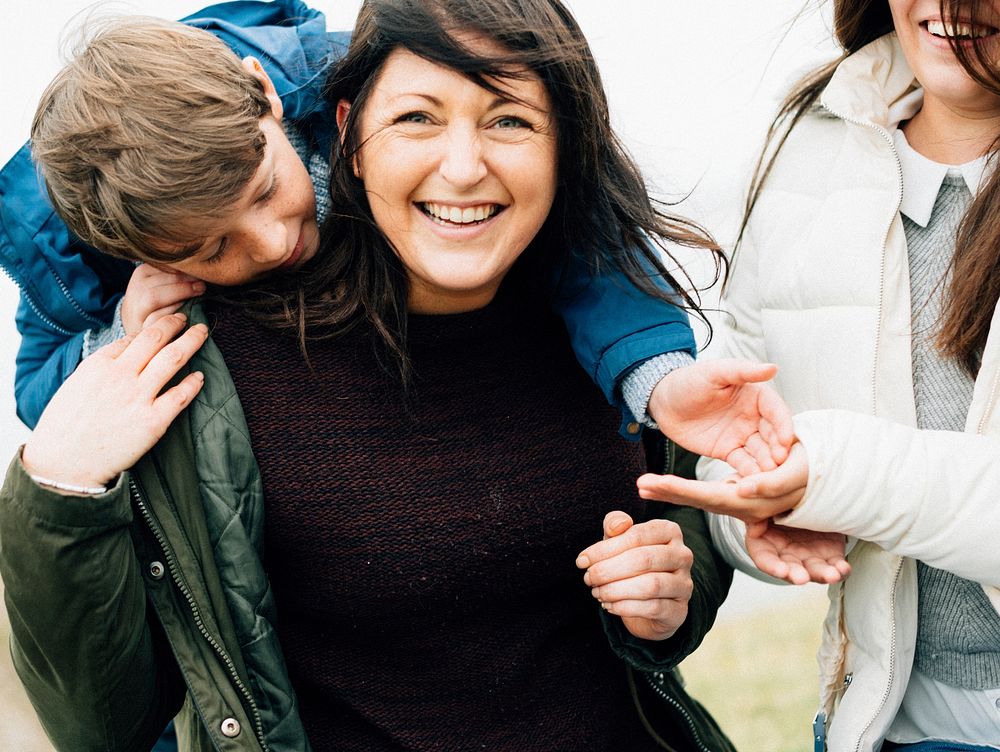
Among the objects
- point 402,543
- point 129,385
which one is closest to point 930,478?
point 402,543

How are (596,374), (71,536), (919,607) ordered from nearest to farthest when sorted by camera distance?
1. (71,536)
2. (919,607)
3. (596,374)

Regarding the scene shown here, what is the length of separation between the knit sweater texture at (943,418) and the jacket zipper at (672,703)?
0.41 m

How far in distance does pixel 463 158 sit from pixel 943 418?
78cm

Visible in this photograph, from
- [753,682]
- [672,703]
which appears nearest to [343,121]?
[672,703]

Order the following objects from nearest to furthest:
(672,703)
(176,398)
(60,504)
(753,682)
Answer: (60,504) < (176,398) < (672,703) < (753,682)

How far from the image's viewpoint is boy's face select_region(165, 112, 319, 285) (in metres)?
1.71

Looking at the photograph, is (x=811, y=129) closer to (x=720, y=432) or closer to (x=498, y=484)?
(x=720, y=432)

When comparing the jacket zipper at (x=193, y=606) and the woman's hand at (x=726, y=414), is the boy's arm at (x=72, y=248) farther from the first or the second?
the woman's hand at (x=726, y=414)

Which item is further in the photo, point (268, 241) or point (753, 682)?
point (753, 682)

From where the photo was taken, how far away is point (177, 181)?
5.32 feet

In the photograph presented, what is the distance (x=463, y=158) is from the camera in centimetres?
161

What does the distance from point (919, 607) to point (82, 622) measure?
1.19 m

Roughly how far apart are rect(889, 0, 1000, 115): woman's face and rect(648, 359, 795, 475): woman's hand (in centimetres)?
48

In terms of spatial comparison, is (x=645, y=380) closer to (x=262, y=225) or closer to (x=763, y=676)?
(x=262, y=225)
